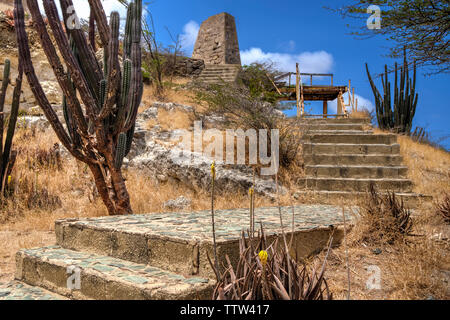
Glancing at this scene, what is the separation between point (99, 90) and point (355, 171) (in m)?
4.71

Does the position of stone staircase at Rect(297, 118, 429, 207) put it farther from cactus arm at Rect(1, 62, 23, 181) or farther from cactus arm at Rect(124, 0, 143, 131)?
cactus arm at Rect(1, 62, 23, 181)

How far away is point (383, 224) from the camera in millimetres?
3090

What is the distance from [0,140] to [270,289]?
5.32 meters

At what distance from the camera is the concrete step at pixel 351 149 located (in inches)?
277

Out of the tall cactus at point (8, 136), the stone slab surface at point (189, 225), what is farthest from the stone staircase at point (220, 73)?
the stone slab surface at point (189, 225)

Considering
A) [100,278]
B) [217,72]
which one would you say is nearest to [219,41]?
[217,72]

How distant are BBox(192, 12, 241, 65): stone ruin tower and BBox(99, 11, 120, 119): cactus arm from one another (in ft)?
58.4

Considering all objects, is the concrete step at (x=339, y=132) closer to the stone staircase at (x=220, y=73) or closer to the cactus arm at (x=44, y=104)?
the cactus arm at (x=44, y=104)

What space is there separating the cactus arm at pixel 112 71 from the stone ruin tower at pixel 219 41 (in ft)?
58.4

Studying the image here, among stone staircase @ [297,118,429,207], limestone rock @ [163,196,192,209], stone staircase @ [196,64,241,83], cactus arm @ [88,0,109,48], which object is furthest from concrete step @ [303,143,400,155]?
stone staircase @ [196,64,241,83]

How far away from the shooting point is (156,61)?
1096 centimetres
